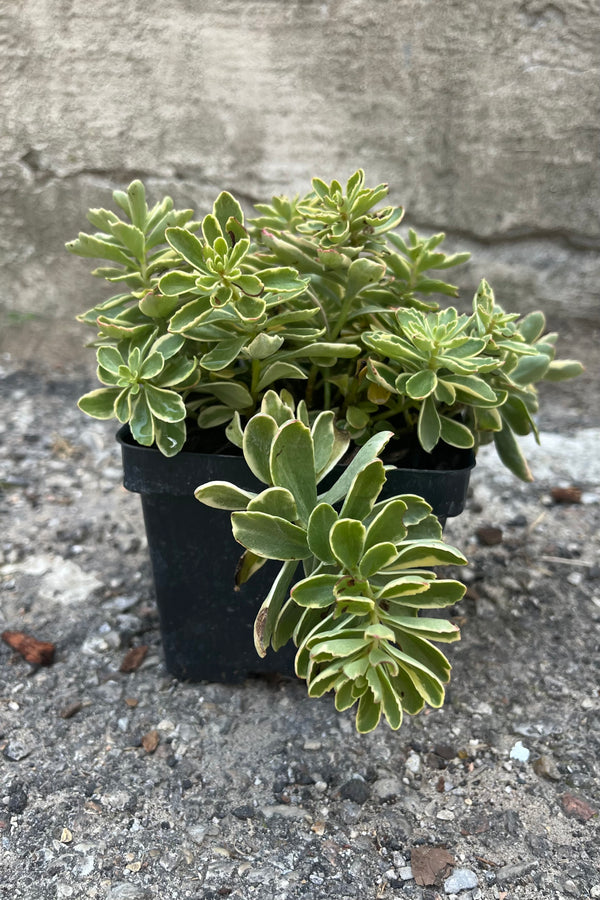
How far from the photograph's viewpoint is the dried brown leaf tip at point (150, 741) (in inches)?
43.1

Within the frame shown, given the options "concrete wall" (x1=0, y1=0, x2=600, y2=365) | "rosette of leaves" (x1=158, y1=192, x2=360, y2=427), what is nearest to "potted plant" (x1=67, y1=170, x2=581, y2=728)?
"rosette of leaves" (x1=158, y1=192, x2=360, y2=427)

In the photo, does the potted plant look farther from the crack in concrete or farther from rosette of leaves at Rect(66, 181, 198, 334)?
the crack in concrete

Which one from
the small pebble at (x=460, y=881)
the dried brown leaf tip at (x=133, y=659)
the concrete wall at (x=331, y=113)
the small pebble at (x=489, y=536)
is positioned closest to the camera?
the small pebble at (x=460, y=881)

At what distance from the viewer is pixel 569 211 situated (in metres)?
2.11

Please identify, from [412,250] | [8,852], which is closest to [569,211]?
[412,250]

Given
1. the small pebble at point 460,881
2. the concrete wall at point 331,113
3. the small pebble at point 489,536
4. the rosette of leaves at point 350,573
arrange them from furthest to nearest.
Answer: the concrete wall at point 331,113 → the small pebble at point 489,536 → the small pebble at point 460,881 → the rosette of leaves at point 350,573

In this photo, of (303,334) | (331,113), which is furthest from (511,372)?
(331,113)

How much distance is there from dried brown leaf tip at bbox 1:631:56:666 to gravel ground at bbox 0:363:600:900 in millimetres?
19

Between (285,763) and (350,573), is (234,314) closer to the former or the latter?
(350,573)

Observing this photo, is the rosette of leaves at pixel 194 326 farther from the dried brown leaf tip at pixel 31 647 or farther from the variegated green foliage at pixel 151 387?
the dried brown leaf tip at pixel 31 647

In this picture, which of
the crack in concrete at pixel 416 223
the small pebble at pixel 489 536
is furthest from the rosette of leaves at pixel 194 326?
the crack in concrete at pixel 416 223

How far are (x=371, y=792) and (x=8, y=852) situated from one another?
1.60ft

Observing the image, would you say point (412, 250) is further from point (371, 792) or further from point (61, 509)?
point (61, 509)

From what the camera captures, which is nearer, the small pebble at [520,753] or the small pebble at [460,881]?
→ the small pebble at [460,881]
